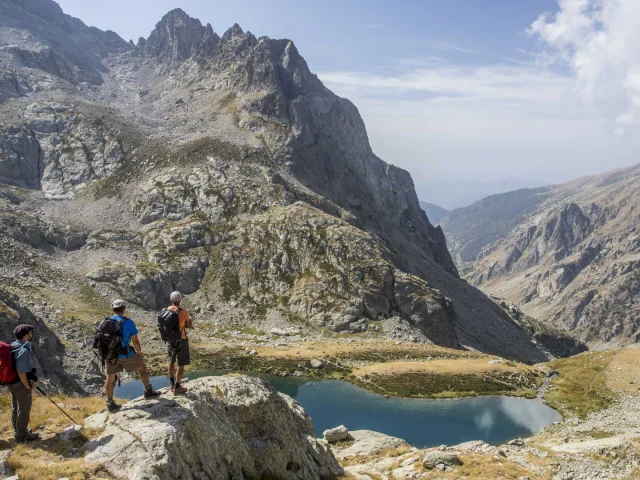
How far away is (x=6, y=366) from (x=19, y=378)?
0.63 meters

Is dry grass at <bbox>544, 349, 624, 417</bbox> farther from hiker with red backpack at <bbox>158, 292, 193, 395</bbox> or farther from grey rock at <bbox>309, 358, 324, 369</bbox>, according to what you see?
hiker with red backpack at <bbox>158, 292, 193, 395</bbox>

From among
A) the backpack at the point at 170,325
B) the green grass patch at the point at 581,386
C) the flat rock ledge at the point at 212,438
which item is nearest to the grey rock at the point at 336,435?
the flat rock ledge at the point at 212,438

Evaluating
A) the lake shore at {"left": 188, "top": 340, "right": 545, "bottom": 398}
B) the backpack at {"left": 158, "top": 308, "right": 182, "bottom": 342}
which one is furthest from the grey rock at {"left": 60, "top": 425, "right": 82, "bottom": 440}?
the lake shore at {"left": 188, "top": 340, "right": 545, "bottom": 398}

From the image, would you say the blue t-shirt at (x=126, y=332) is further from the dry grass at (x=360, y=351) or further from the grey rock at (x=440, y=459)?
the dry grass at (x=360, y=351)

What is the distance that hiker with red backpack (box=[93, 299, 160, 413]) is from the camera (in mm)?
16000

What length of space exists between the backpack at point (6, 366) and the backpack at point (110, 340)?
2.71m

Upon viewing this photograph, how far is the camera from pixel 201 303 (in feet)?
365

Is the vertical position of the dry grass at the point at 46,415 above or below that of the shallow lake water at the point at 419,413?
above

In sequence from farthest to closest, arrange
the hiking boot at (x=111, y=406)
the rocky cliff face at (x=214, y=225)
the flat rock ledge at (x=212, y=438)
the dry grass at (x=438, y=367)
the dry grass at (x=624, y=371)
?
the rocky cliff face at (x=214, y=225), the dry grass at (x=438, y=367), the dry grass at (x=624, y=371), the hiking boot at (x=111, y=406), the flat rock ledge at (x=212, y=438)

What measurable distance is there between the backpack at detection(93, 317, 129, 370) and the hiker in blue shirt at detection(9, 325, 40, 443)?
2.24 metres

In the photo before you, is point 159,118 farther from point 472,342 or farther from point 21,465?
point 21,465


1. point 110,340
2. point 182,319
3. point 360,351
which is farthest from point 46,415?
point 360,351

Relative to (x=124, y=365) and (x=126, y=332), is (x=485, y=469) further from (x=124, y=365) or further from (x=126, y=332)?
(x=126, y=332)

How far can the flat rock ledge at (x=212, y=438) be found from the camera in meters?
14.4
